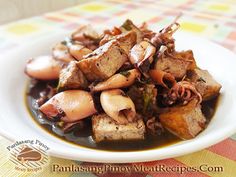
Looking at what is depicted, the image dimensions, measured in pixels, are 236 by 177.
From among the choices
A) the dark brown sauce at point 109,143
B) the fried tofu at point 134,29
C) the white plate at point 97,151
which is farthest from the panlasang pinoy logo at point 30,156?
the fried tofu at point 134,29

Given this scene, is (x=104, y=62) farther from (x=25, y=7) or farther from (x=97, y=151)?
(x=25, y=7)

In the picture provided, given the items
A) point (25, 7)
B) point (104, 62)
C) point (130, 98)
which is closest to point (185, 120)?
point (130, 98)

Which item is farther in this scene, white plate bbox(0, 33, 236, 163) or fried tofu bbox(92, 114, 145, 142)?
fried tofu bbox(92, 114, 145, 142)

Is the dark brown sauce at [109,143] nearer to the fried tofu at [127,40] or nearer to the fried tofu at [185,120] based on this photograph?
the fried tofu at [185,120]

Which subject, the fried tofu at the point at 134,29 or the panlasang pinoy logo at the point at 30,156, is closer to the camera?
the panlasang pinoy logo at the point at 30,156

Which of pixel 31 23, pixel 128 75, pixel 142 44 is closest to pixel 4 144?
pixel 128 75

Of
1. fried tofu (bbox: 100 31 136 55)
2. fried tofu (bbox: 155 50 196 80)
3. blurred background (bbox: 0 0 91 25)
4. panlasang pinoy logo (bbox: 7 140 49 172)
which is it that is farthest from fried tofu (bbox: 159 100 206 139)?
blurred background (bbox: 0 0 91 25)

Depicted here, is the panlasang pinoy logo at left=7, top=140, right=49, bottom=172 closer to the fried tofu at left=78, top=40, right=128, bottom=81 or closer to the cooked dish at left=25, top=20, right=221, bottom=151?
the cooked dish at left=25, top=20, right=221, bottom=151
